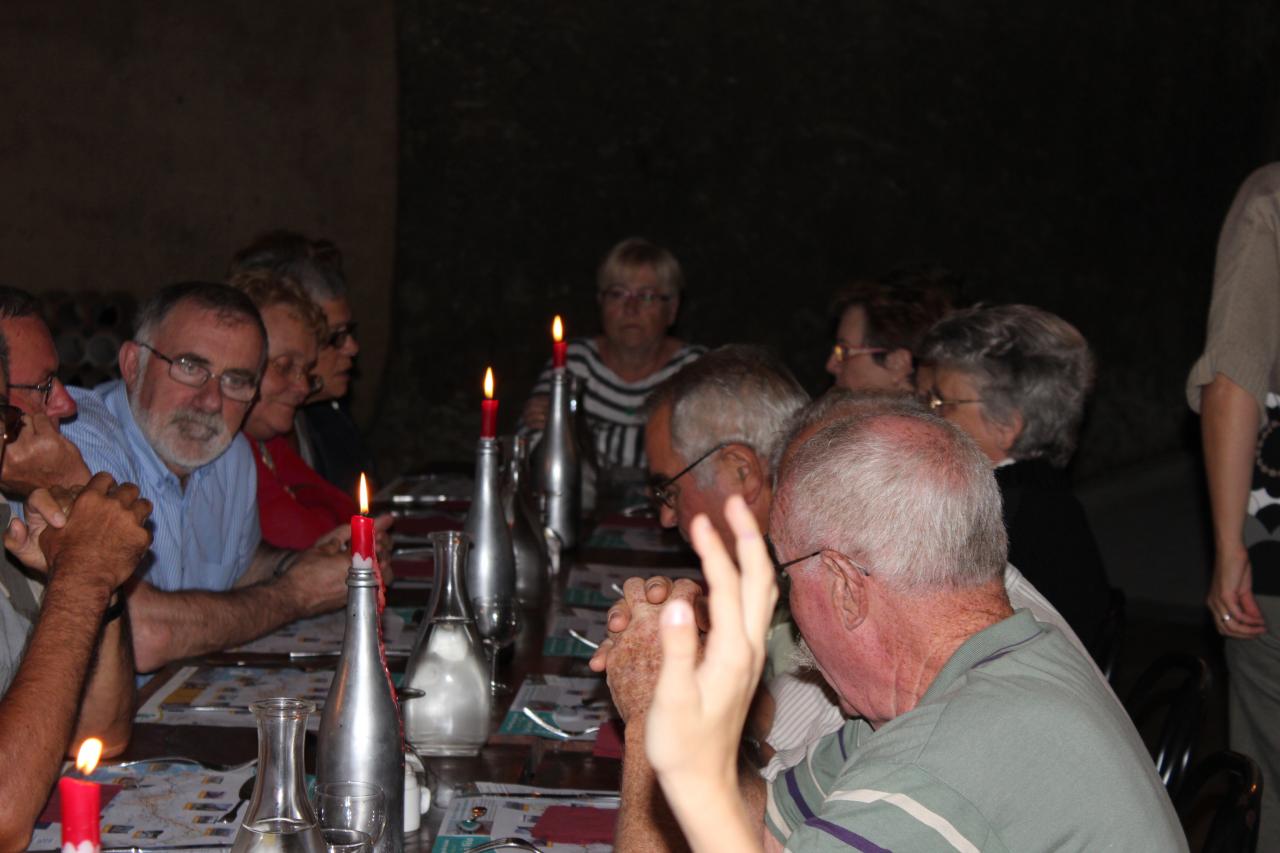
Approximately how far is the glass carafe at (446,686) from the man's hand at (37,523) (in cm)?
53

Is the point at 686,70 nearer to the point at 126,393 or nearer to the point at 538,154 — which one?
the point at 538,154

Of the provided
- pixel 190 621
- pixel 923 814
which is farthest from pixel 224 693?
pixel 923 814

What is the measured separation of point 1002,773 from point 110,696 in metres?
1.27

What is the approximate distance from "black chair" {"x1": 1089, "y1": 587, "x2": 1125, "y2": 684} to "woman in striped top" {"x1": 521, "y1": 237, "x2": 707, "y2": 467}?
237 cm

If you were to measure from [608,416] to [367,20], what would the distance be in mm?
2515

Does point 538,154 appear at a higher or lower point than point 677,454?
higher

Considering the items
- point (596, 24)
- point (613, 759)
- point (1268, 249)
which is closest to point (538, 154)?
point (596, 24)

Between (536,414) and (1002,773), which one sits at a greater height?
(536,414)

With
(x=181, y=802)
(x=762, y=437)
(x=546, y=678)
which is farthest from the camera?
(x=762, y=437)

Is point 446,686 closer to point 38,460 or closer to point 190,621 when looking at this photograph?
point 190,621

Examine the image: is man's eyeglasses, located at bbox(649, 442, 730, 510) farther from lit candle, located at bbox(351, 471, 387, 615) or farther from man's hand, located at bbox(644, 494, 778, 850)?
man's hand, located at bbox(644, 494, 778, 850)

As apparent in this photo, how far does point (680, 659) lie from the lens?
0.70m

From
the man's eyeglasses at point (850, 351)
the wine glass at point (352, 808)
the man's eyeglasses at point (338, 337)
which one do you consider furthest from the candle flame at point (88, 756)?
the man's eyeglasses at point (338, 337)

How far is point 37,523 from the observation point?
199 centimetres
